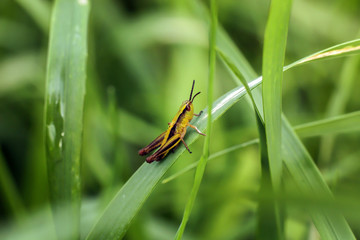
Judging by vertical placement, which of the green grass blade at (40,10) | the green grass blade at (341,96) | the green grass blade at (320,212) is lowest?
the green grass blade at (320,212)

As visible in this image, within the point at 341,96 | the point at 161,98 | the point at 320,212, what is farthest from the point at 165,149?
the point at 341,96

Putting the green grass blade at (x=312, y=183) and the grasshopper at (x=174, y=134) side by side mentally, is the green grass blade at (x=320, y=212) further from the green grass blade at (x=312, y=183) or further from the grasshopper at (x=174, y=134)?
the grasshopper at (x=174, y=134)

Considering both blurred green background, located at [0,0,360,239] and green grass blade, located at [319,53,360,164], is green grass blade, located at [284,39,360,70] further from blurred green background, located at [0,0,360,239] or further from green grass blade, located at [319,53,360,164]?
green grass blade, located at [319,53,360,164]

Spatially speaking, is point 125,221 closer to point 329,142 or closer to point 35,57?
point 329,142

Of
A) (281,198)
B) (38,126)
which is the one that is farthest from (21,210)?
(281,198)

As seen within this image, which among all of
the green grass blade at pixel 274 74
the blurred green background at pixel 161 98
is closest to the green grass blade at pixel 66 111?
the blurred green background at pixel 161 98

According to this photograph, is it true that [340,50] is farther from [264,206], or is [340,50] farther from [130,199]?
[130,199]

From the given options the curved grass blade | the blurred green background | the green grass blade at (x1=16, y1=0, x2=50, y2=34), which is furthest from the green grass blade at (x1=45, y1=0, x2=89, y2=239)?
the green grass blade at (x1=16, y1=0, x2=50, y2=34)
